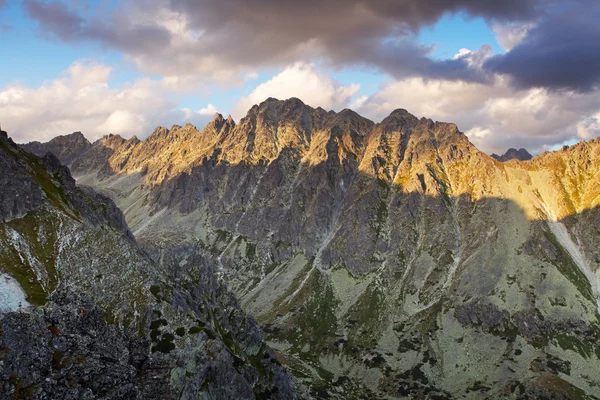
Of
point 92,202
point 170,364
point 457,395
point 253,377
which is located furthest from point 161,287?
point 457,395

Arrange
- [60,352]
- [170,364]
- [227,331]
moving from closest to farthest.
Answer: [60,352] → [170,364] → [227,331]

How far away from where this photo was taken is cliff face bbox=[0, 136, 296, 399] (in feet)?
227

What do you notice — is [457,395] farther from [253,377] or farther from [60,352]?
[60,352]

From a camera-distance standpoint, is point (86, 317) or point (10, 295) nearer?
point (10, 295)

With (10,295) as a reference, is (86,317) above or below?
below

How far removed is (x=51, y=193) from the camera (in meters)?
115

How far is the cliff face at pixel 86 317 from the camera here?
69.2 meters

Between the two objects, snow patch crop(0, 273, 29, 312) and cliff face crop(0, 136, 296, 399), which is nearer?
cliff face crop(0, 136, 296, 399)

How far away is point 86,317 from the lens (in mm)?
80938

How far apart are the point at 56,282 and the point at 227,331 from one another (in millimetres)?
56385

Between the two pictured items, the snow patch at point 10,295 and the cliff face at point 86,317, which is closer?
the cliff face at point 86,317

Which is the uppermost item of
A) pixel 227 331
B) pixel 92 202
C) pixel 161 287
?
pixel 92 202

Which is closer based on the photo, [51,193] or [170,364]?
[170,364]

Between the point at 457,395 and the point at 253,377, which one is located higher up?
the point at 253,377
